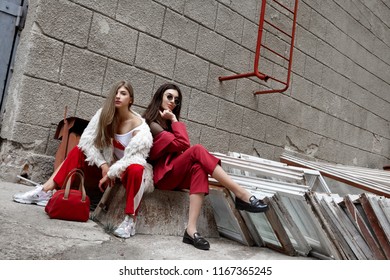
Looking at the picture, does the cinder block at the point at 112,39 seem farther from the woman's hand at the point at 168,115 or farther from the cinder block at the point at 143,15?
the woman's hand at the point at 168,115

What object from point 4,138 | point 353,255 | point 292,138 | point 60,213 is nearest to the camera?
point 60,213

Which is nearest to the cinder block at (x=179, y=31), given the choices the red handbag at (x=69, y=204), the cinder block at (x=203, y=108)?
the cinder block at (x=203, y=108)

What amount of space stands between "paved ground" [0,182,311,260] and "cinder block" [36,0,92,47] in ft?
4.04

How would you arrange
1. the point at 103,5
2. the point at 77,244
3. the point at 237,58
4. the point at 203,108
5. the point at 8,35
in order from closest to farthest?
the point at 77,244 → the point at 8,35 → the point at 103,5 → the point at 203,108 → the point at 237,58

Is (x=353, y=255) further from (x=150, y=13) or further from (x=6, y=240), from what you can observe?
(x=150, y=13)

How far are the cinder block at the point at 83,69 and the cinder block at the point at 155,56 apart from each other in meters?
0.37

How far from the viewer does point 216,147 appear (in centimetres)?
391

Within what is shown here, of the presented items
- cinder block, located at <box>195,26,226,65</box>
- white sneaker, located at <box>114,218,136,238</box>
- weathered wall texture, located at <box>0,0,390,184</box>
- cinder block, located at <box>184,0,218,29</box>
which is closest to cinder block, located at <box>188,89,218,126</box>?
weathered wall texture, located at <box>0,0,390,184</box>

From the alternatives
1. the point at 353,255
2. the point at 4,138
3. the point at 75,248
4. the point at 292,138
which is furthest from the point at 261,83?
the point at 75,248

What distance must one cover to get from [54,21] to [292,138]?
10.5 feet

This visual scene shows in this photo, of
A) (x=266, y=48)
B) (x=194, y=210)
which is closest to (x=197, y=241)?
(x=194, y=210)

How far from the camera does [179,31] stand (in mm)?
3568

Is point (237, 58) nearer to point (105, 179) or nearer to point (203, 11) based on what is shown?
point (203, 11)

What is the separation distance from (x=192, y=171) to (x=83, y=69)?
4.36 feet
